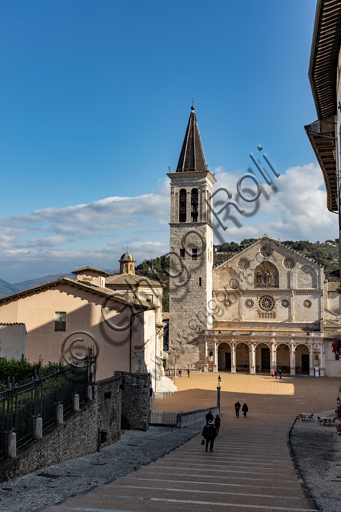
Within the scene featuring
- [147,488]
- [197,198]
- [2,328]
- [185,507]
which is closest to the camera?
[185,507]

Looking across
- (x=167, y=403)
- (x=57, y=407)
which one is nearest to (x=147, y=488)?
(x=57, y=407)

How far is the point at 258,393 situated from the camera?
3575 cm

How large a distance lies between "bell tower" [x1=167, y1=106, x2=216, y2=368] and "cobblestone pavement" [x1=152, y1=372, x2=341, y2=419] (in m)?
3.70

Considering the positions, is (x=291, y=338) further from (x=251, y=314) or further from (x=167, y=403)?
(x=167, y=403)

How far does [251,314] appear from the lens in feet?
166

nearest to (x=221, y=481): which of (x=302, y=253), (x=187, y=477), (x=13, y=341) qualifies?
(x=187, y=477)

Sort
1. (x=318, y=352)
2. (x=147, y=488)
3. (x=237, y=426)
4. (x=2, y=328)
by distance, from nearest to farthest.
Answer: (x=147, y=488), (x=237, y=426), (x=2, y=328), (x=318, y=352)

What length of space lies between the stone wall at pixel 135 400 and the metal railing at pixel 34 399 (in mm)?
4685

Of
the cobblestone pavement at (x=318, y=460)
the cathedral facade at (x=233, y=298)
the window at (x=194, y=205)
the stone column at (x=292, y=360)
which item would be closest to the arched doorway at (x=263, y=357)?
the cathedral facade at (x=233, y=298)

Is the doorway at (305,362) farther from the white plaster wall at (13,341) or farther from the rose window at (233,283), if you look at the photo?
the white plaster wall at (13,341)

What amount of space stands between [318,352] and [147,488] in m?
40.4

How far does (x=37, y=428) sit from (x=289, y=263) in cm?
4185

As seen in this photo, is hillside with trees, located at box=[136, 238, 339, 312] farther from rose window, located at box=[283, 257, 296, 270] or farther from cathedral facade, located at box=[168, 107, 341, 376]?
rose window, located at box=[283, 257, 296, 270]

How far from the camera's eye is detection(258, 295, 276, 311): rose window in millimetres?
50094
